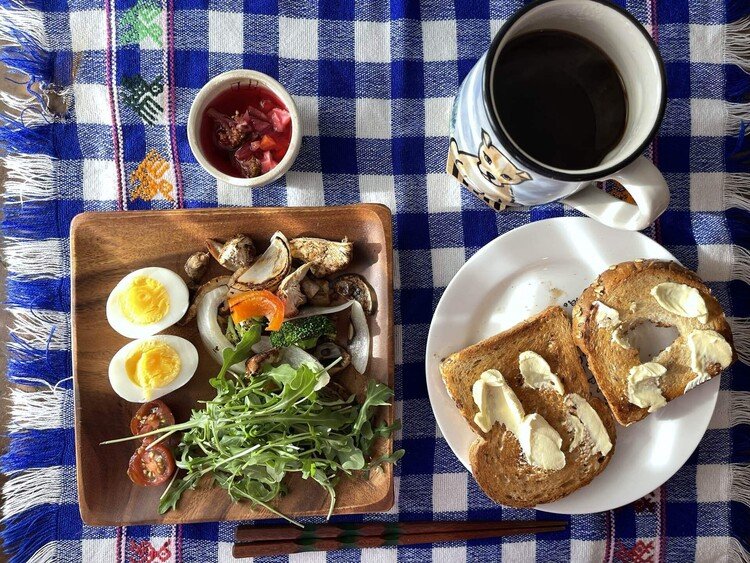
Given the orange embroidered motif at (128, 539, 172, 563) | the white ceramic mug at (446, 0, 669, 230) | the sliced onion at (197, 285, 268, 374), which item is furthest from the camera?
the orange embroidered motif at (128, 539, 172, 563)

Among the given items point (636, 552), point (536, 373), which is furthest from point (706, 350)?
point (636, 552)

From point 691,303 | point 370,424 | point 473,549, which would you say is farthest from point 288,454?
point 691,303

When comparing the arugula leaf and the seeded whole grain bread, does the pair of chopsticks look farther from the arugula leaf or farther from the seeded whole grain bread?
the seeded whole grain bread

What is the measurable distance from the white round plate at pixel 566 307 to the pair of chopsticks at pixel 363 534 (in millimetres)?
142

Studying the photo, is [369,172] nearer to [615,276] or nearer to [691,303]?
[615,276]

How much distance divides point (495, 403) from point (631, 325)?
343 millimetres

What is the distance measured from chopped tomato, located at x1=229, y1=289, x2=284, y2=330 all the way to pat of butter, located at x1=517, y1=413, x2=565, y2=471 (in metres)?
0.58

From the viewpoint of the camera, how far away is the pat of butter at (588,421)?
1.39 meters

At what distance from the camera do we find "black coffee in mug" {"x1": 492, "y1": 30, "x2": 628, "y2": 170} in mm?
1053

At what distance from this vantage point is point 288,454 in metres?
1.33

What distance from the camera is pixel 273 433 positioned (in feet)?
4.46

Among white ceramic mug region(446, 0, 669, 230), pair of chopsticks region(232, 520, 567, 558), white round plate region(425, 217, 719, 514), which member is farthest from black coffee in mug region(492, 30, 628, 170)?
pair of chopsticks region(232, 520, 567, 558)

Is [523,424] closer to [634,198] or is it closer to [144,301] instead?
[634,198]

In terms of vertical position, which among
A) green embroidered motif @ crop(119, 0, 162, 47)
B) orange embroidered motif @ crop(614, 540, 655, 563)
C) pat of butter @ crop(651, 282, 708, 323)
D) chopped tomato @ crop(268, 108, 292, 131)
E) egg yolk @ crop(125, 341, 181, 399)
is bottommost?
orange embroidered motif @ crop(614, 540, 655, 563)
